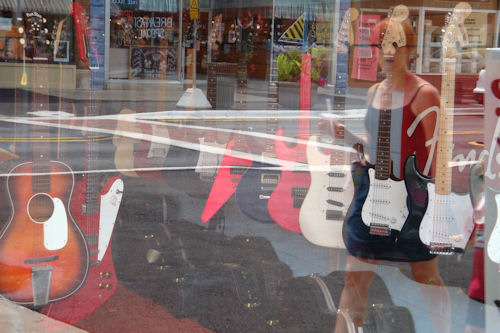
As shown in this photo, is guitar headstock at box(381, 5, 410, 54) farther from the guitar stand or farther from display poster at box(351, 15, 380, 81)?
the guitar stand

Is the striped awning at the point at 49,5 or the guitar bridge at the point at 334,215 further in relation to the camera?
the striped awning at the point at 49,5

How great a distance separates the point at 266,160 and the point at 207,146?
5.48 feet

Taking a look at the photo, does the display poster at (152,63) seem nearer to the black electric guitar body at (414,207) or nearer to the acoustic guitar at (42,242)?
the acoustic guitar at (42,242)

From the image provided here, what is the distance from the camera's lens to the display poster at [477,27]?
12.2 feet

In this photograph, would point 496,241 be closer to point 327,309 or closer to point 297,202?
point 327,309

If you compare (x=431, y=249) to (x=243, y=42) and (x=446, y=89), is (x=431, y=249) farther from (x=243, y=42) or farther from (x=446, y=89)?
(x=243, y=42)

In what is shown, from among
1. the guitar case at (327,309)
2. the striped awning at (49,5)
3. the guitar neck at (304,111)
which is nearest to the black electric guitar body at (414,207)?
the guitar case at (327,309)

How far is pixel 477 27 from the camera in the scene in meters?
3.91

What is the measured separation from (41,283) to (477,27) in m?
3.02

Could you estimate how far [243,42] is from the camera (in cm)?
543

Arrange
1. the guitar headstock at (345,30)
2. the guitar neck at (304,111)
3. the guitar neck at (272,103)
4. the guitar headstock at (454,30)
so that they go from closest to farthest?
1. the guitar headstock at (454,30)
2. the guitar headstock at (345,30)
3. the guitar neck at (272,103)
4. the guitar neck at (304,111)

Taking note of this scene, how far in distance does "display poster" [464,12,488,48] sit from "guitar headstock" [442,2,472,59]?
3.6 inches

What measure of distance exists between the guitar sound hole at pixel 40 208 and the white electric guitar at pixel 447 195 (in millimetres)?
2208

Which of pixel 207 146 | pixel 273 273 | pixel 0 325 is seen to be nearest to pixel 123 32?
pixel 207 146
